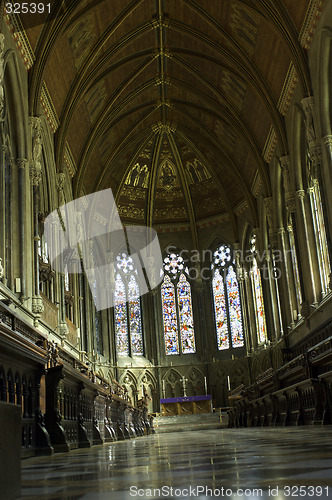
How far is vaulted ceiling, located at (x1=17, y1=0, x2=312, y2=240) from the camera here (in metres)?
17.8

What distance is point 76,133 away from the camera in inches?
888

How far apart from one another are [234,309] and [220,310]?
837mm

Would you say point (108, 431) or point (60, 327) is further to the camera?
point (60, 327)

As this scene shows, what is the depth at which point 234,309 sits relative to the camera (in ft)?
96.8

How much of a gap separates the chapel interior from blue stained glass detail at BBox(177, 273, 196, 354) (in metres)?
0.08

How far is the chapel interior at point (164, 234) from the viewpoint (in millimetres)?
7133

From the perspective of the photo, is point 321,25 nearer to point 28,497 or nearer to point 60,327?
point 60,327

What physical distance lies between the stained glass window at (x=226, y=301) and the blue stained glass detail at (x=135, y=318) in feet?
13.5

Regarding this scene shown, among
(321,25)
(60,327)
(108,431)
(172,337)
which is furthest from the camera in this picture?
(172,337)

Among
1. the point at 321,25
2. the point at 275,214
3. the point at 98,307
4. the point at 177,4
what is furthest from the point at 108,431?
the point at 98,307

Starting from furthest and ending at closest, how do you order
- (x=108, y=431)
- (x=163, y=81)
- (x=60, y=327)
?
(x=163, y=81), (x=60, y=327), (x=108, y=431)

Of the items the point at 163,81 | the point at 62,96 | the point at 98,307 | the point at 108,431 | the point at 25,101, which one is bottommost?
the point at 108,431

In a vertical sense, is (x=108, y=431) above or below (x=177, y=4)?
below

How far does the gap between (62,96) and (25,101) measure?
374 centimetres
